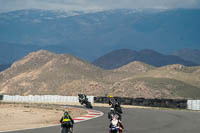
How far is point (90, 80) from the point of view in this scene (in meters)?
118

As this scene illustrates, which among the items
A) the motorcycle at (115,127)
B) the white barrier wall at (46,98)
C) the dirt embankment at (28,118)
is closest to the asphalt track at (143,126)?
the dirt embankment at (28,118)

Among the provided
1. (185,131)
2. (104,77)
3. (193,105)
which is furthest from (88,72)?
(185,131)

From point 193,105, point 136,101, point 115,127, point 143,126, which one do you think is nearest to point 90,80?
point 136,101

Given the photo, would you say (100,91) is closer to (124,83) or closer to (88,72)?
(124,83)

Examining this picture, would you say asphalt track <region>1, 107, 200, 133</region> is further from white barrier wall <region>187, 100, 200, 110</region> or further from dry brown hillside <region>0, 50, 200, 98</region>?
dry brown hillside <region>0, 50, 200, 98</region>

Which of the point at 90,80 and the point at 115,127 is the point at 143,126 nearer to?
the point at 115,127

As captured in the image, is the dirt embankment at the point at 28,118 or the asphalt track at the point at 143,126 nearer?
the asphalt track at the point at 143,126

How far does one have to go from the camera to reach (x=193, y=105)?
3841cm

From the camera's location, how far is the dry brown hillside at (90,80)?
9844 centimetres

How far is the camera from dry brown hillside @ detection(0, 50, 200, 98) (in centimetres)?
9844

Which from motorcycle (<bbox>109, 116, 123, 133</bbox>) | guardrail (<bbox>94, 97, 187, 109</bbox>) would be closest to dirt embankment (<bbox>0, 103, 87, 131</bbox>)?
motorcycle (<bbox>109, 116, 123, 133</bbox>)

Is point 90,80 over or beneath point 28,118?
over

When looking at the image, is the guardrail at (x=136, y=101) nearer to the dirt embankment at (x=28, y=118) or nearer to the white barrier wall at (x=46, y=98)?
the white barrier wall at (x=46, y=98)

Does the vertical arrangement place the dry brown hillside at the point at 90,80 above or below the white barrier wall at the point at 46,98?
above
